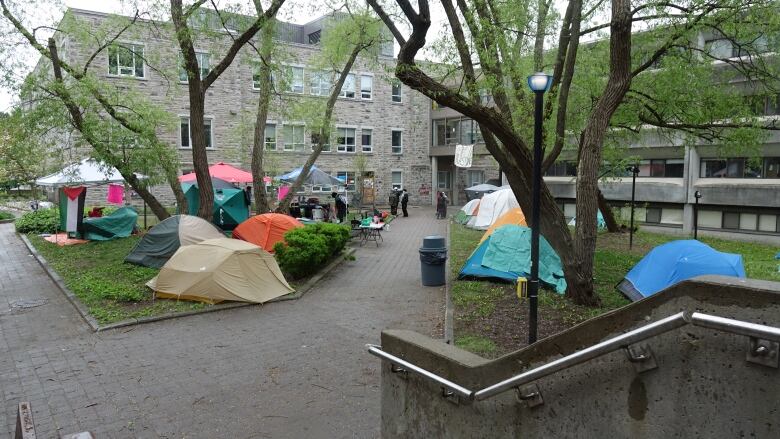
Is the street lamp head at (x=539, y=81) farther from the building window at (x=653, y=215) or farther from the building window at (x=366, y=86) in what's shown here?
the building window at (x=366, y=86)

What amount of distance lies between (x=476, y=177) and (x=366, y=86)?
11115 millimetres

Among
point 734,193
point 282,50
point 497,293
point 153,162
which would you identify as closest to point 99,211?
point 153,162

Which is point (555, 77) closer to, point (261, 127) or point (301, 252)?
point (301, 252)

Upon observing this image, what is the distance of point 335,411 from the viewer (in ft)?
19.1

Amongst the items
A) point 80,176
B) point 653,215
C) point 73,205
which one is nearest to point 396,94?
point 653,215

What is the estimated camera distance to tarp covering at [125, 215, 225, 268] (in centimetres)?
1350

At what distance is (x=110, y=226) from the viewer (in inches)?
765

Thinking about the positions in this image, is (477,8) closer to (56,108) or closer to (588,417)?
(588,417)

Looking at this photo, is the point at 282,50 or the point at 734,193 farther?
the point at 734,193

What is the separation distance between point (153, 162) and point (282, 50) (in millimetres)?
5457

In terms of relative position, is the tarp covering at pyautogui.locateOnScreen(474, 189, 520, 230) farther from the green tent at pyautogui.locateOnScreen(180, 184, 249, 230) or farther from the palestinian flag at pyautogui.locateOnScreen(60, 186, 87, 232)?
the palestinian flag at pyautogui.locateOnScreen(60, 186, 87, 232)

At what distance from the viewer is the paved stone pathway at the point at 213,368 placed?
5594 mm

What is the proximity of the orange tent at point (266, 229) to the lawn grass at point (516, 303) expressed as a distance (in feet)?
16.2

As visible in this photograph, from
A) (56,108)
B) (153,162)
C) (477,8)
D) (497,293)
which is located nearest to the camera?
(477,8)
